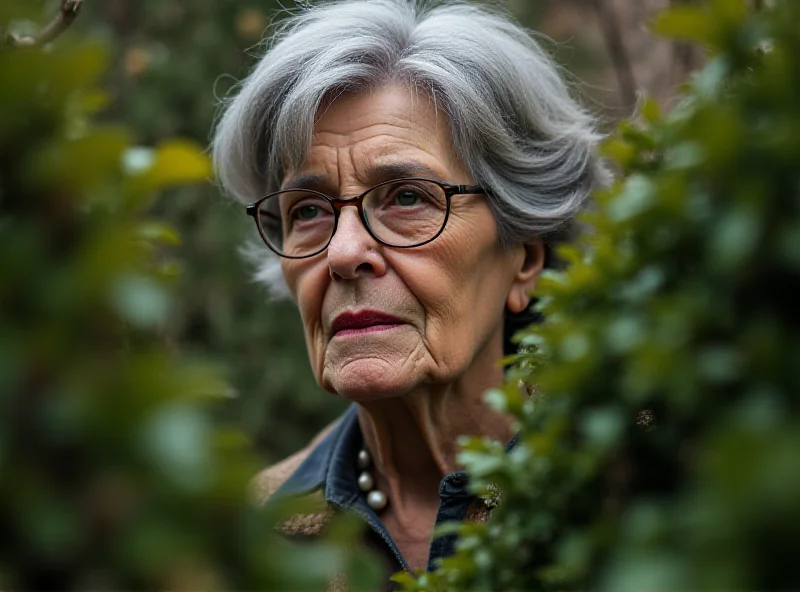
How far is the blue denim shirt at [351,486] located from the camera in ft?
7.86

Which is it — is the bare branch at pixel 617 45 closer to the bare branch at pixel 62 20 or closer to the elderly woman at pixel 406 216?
the elderly woman at pixel 406 216

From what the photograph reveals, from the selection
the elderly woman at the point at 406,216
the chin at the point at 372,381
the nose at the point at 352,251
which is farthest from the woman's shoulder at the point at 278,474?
the nose at the point at 352,251

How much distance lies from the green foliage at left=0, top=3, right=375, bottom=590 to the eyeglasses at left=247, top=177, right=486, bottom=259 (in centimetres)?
144

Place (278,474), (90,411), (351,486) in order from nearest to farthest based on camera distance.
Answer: (90,411)
(351,486)
(278,474)

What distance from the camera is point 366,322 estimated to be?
2.40 metres

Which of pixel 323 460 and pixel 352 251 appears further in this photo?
pixel 323 460

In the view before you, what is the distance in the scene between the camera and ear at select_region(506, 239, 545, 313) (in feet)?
8.83

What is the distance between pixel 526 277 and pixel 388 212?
1.66 ft

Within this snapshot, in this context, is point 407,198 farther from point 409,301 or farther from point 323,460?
point 323,460

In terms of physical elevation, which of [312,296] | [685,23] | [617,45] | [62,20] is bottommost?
[617,45]

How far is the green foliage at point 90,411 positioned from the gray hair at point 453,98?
1513mm

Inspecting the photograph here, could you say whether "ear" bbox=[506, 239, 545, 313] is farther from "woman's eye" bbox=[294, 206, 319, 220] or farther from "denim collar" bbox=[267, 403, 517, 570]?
"woman's eye" bbox=[294, 206, 319, 220]

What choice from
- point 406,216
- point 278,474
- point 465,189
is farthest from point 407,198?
point 278,474

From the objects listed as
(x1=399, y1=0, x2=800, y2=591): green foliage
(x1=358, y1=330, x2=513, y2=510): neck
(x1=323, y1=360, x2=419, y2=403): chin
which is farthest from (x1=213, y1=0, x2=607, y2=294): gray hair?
(x1=399, y1=0, x2=800, y2=591): green foliage
